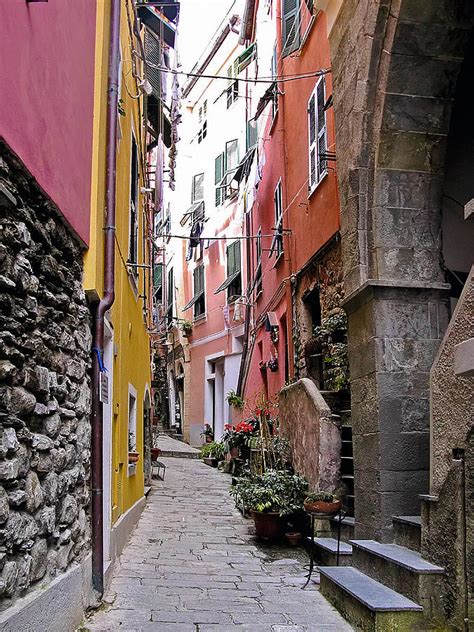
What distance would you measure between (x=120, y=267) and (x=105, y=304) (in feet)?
5.18

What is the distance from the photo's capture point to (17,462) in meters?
3.24

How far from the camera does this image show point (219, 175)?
23.0 meters

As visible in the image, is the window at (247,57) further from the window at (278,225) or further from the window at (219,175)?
the window at (278,225)

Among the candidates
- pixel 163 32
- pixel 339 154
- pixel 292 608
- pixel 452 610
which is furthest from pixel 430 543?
pixel 163 32

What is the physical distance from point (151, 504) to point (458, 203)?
267 inches

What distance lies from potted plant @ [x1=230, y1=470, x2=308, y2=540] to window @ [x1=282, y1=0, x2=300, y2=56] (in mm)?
7162

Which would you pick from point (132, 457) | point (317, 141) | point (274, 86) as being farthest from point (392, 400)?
point (274, 86)

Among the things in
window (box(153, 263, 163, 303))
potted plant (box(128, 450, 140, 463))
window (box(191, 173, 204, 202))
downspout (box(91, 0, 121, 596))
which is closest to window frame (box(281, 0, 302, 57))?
Result: downspout (box(91, 0, 121, 596))

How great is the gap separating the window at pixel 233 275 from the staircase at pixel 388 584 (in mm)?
14346

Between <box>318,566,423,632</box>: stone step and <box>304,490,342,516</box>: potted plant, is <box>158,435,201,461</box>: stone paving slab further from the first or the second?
<box>318,566,423,632</box>: stone step

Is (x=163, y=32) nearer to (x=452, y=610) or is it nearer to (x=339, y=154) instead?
(x=339, y=154)

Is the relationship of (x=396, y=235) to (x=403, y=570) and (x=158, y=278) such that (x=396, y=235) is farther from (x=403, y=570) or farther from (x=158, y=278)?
(x=158, y=278)

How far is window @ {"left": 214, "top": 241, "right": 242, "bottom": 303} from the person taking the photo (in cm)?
1986

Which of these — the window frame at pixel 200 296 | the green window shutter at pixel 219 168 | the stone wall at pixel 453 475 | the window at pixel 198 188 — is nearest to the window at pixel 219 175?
the green window shutter at pixel 219 168
